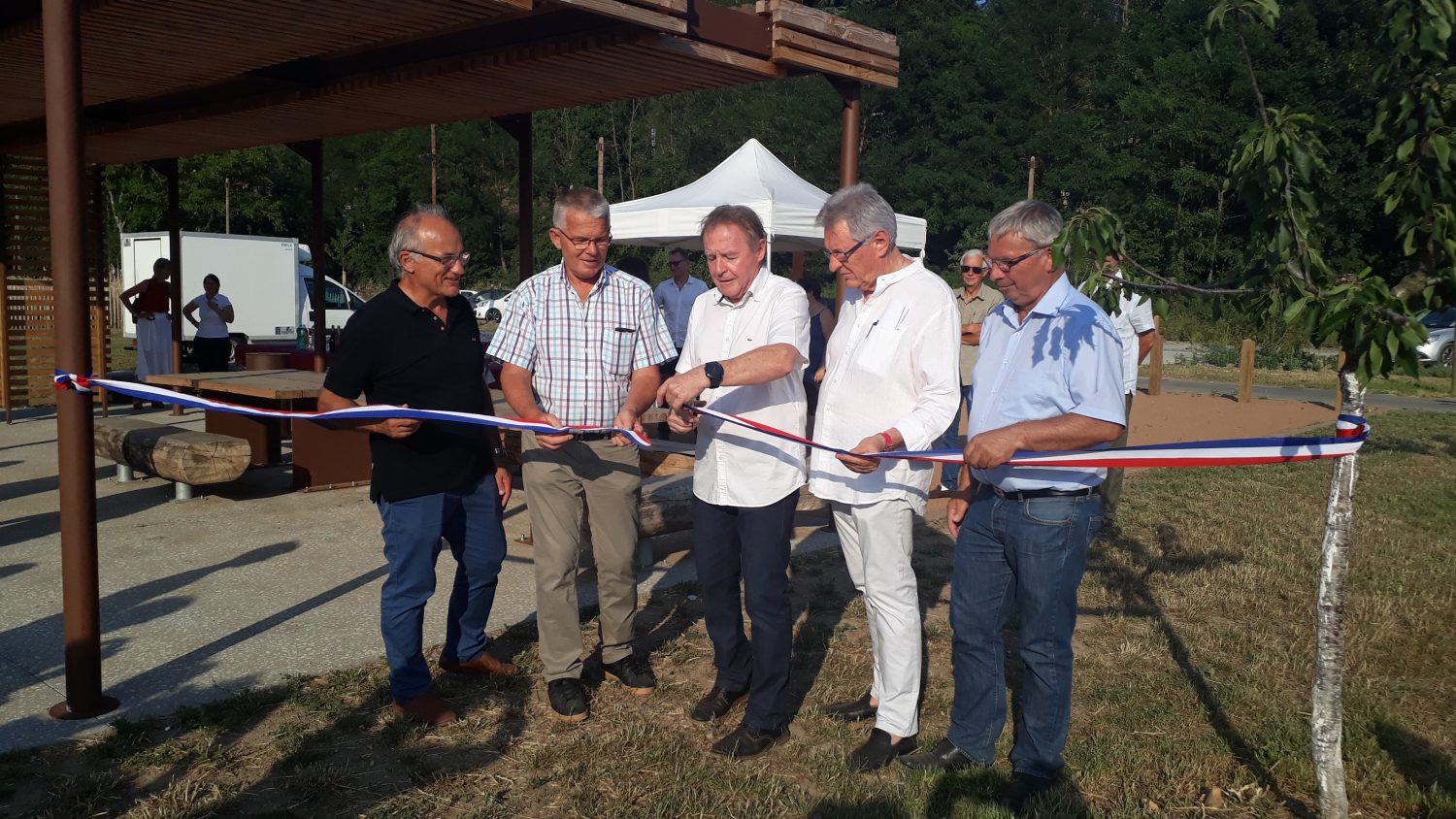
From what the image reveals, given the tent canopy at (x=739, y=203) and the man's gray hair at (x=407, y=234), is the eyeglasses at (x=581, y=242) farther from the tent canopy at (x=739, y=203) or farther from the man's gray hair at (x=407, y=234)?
the tent canopy at (x=739, y=203)

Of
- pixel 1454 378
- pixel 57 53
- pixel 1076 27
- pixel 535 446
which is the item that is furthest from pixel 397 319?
pixel 1076 27

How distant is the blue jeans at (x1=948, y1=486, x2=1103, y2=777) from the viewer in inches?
131

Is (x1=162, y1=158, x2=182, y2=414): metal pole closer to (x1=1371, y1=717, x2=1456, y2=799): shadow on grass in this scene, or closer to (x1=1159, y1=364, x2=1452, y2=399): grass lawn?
(x1=1371, y1=717, x2=1456, y2=799): shadow on grass

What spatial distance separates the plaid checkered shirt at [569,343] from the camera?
4148 millimetres

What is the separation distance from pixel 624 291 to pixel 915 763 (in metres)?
2.06

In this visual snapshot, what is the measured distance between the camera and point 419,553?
13.0 ft

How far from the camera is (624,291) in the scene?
4.25 metres

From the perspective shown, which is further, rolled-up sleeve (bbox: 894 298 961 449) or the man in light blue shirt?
rolled-up sleeve (bbox: 894 298 961 449)

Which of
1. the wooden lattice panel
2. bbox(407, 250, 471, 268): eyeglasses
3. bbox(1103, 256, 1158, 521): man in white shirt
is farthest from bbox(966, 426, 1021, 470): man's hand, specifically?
the wooden lattice panel

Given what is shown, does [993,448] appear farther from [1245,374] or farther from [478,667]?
[1245,374]

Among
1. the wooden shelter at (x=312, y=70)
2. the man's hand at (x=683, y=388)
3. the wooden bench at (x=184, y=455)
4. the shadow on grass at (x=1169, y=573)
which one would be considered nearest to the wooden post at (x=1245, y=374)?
the shadow on grass at (x=1169, y=573)

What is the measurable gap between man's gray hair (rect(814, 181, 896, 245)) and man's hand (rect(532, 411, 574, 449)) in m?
1.22

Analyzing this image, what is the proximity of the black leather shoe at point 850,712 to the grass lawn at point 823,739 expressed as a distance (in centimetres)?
5

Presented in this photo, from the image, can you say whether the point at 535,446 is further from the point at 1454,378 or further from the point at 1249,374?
the point at 1454,378
